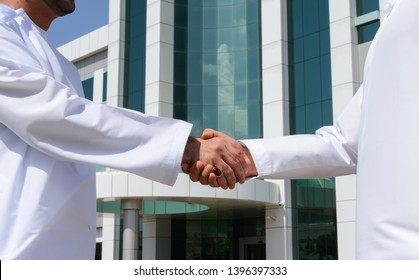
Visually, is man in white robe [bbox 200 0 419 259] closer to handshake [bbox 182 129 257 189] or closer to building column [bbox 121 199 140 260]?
handshake [bbox 182 129 257 189]

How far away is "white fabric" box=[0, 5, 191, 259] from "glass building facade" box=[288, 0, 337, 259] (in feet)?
63.5

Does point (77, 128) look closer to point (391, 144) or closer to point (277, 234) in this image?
point (391, 144)

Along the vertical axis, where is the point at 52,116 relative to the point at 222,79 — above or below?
below

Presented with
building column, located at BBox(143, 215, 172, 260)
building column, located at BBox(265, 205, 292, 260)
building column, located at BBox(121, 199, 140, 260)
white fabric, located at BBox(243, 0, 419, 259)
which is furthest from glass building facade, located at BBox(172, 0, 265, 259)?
white fabric, located at BBox(243, 0, 419, 259)

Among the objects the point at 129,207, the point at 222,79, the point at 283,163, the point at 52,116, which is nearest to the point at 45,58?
the point at 52,116

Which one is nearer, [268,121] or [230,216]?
[268,121]

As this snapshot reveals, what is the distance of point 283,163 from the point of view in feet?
7.82

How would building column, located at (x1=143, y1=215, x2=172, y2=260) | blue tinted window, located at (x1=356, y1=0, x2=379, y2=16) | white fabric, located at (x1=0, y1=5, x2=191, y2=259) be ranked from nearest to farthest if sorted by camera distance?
white fabric, located at (x1=0, y1=5, x2=191, y2=259) < blue tinted window, located at (x1=356, y1=0, x2=379, y2=16) < building column, located at (x1=143, y1=215, x2=172, y2=260)

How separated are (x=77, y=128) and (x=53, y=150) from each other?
11 cm

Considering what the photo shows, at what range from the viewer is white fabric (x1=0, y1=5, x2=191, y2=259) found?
1886mm

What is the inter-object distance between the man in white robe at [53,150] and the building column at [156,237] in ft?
83.4

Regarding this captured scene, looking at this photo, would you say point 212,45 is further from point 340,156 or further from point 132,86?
point 340,156

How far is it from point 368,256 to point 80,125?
104cm

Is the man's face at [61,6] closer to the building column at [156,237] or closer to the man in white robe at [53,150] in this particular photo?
the man in white robe at [53,150]
